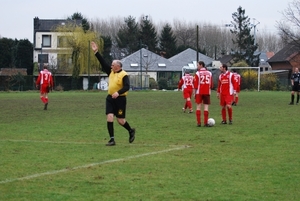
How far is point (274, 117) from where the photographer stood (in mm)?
21297

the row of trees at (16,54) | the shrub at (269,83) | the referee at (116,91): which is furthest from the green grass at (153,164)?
the row of trees at (16,54)

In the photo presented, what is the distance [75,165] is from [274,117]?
41.8ft

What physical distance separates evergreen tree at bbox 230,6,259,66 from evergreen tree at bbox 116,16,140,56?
18446mm

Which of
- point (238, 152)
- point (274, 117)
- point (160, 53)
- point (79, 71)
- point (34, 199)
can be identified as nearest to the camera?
point (34, 199)

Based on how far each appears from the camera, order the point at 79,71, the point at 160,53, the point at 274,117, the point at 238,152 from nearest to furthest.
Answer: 1. the point at 238,152
2. the point at 274,117
3. the point at 79,71
4. the point at 160,53

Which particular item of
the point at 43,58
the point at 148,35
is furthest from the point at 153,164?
the point at 148,35

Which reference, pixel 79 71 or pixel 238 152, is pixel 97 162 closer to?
pixel 238 152

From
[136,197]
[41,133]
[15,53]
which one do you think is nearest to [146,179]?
[136,197]

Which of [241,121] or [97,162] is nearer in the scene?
[97,162]

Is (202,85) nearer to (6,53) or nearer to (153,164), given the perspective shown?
(153,164)

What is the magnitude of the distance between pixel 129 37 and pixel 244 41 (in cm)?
2250

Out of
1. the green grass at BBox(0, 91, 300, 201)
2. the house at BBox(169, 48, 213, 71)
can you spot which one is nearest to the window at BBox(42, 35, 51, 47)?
the house at BBox(169, 48, 213, 71)

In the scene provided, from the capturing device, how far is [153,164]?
32.9ft

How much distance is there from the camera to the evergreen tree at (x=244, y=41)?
91188 mm
